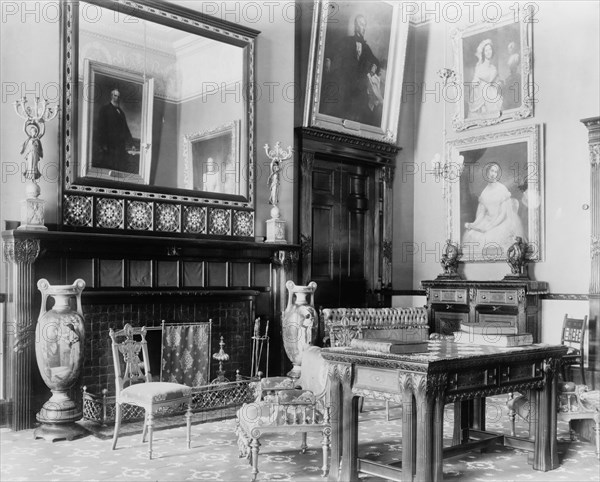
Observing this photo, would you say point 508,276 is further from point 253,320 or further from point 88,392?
point 88,392

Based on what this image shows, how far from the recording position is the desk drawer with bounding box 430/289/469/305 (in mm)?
9541

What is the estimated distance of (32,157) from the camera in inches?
252

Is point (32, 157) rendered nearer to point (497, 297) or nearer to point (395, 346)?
point (395, 346)

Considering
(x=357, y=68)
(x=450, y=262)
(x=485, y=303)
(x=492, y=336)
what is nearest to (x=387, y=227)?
(x=450, y=262)

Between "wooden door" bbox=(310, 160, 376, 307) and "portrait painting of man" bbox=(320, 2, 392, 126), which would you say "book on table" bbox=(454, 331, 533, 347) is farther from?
"portrait painting of man" bbox=(320, 2, 392, 126)

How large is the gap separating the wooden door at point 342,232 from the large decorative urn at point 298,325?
1.39 metres

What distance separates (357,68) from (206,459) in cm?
639

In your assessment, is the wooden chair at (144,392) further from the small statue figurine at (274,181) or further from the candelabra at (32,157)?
the small statue figurine at (274,181)

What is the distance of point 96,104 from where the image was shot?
7.04 metres

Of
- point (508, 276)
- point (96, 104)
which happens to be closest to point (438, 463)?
point (96, 104)

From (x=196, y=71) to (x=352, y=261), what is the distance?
3.91m

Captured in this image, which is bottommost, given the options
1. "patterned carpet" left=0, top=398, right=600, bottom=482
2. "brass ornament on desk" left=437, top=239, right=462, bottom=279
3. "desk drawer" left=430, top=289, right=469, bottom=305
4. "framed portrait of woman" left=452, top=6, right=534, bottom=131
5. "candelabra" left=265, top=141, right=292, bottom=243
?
"patterned carpet" left=0, top=398, right=600, bottom=482

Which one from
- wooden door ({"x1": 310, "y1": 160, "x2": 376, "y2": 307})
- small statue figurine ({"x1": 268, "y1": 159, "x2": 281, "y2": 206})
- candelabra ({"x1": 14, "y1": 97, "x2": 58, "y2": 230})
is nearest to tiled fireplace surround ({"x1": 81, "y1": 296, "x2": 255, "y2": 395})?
candelabra ({"x1": 14, "y1": 97, "x2": 58, "y2": 230})

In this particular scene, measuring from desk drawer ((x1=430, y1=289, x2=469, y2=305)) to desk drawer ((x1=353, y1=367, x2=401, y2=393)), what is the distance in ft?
17.5
